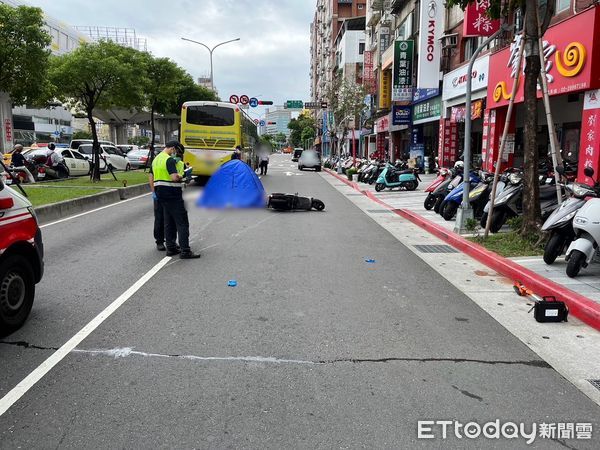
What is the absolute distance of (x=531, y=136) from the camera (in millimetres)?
8664

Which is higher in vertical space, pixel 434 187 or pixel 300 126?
pixel 300 126

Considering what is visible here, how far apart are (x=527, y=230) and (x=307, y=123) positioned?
363 feet

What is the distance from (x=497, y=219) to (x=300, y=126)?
123m

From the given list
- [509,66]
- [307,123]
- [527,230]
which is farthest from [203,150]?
[307,123]

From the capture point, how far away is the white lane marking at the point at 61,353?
350cm

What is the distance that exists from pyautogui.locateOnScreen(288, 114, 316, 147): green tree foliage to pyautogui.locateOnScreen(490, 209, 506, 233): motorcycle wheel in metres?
99.6

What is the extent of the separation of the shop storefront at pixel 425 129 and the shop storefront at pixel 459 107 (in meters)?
1.77

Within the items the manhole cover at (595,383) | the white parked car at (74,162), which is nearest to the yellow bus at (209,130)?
the white parked car at (74,162)

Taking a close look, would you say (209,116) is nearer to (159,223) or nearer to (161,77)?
(161,77)

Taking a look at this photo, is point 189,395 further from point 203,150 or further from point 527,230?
point 203,150

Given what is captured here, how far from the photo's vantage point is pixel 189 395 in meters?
3.57

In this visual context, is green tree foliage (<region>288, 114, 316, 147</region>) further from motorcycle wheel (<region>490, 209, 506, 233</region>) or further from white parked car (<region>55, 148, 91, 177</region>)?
motorcycle wheel (<region>490, 209, 506, 233</region>)

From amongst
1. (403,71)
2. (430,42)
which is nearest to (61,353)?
(430,42)

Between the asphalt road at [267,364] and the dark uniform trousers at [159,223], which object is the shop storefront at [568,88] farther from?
the dark uniform trousers at [159,223]
